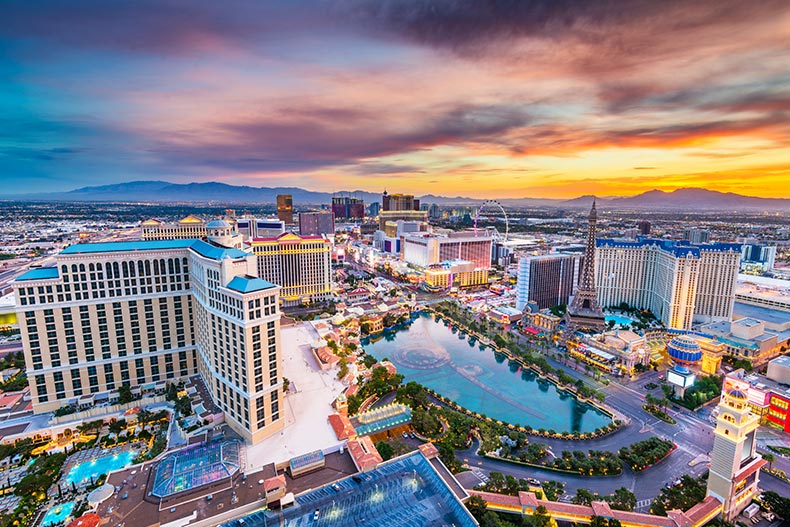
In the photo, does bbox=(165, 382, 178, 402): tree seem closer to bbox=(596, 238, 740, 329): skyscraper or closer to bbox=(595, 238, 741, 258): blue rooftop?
bbox=(596, 238, 740, 329): skyscraper

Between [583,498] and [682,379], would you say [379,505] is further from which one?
[682,379]

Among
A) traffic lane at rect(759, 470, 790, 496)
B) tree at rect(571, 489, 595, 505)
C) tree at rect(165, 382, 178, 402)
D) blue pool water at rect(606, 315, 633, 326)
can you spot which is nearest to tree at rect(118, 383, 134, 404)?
tree at rect(165, 382, 178, 402)

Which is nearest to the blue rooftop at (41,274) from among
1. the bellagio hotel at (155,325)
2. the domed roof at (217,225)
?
the bellagio hotel at (155,325)

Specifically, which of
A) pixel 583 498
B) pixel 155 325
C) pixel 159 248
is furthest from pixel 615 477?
pixel 159 248

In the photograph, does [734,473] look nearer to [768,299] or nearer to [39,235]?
[768,299]

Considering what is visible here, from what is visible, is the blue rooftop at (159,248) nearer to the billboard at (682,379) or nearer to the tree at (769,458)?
the tree at (769,458)

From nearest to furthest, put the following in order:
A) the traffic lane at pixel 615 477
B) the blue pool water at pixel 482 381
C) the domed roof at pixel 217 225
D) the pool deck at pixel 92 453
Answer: the pool deck at pixel 92 453 → the traffic lane at pixel 615 477 → the blue pool water at pixel 482 381 → the domed roof at pixel 217 225
